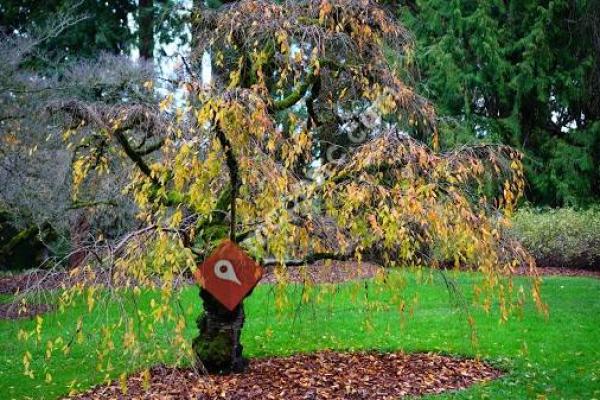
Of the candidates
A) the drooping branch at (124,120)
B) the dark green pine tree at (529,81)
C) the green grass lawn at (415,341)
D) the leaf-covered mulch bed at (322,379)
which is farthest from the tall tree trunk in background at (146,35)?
the leaf-covered mulch bed at (322,379)

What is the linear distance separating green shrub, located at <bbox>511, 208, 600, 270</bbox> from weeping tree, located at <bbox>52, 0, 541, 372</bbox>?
7628 millimetres

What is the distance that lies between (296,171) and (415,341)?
2.18 m

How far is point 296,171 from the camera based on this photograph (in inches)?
197

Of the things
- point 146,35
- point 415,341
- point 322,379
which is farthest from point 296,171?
point 146,35

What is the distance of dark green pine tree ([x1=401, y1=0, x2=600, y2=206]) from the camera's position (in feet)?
42.4

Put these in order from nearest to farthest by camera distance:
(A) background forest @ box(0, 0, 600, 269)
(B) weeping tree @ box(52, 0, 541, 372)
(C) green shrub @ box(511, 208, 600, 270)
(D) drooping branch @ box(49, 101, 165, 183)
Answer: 1. (B) weeping tree @ box(52, 0, 541, 372)
2. (D) drooping branch @ box(49, 101, 165, 183)
3. (C) green shrub @ box(511, 208, 600, 270)
4. (A) background forest @ box(0, 0, 600, 269)

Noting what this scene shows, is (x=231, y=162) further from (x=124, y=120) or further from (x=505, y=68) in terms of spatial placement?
(x=505, y=68)

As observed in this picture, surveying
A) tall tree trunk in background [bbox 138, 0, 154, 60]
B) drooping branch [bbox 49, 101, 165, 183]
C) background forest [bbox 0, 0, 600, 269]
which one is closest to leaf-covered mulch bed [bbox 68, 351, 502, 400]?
drooping branch [bbox 49, 101, 165, 183]

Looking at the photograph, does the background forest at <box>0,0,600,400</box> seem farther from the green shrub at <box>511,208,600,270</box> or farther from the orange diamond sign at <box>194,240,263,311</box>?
the green shrub at <box>511,208,600,270</box>

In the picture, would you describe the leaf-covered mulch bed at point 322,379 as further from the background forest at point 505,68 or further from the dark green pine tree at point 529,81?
the dark green pine tree at point 529,81

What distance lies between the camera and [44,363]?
213 inches

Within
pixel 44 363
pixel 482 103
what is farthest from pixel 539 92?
pixel 44 363

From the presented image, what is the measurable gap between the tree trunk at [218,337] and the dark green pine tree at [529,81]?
8.82m

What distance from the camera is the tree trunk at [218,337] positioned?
454 centimetres
